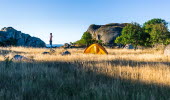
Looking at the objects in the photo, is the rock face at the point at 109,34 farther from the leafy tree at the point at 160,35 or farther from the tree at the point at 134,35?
the leafy tree at the point at 160,35

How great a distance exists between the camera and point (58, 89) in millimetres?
3402

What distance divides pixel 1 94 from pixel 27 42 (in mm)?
50091

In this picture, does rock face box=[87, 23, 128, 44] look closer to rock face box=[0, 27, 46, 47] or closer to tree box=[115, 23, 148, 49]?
rock face box=[0, 27, 46, 47]

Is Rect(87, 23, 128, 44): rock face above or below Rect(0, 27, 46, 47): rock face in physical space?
above

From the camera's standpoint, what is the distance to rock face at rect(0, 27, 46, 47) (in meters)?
42.5

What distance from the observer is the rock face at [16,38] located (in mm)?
42450

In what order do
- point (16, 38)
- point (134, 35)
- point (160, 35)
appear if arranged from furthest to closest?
point (16, 38) < point (134, 35) < point (160, 35)

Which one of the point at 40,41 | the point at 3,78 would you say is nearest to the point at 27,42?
the point at 40,41

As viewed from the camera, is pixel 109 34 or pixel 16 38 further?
pixel 109 34

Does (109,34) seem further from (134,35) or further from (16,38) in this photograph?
(134,35)

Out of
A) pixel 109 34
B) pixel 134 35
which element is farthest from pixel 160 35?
pixel 109 34

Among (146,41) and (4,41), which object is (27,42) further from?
(146,41)

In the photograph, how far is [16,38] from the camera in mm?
46125

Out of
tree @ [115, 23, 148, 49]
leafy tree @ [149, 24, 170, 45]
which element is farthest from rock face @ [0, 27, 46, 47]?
leafy tree @ [149, 24, 170, 45]
